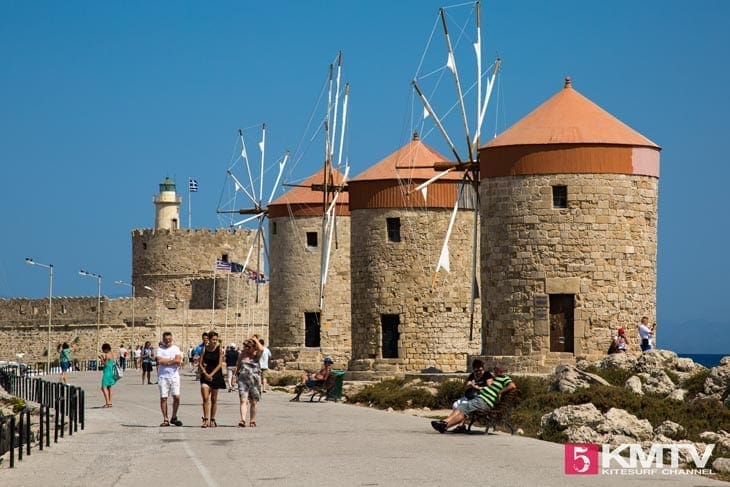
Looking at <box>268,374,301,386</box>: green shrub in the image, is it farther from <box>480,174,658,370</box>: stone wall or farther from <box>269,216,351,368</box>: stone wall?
<box>480,174,658,370</box>: stone wall

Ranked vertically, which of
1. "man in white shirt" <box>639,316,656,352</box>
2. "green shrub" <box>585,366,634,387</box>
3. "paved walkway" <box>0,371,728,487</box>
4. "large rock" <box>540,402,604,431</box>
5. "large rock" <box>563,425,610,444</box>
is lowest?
"paved walkway" <box>0,371,728,487</box>

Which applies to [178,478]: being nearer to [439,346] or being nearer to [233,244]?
[439,346]

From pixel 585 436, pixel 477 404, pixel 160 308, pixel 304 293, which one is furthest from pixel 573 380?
pixel 160 308

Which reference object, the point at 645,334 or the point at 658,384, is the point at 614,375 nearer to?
the point at 658,384

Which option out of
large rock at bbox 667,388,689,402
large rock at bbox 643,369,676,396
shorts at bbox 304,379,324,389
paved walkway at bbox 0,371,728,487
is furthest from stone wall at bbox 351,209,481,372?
paved walkway at bbox 0,371,728,487

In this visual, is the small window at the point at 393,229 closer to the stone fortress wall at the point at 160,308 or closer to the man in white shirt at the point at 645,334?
the man in white shirt at the point at 645,334

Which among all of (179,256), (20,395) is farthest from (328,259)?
(179,256)

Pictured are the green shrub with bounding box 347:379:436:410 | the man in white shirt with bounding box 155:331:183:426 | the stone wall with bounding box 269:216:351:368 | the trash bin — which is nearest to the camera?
the man in white shirt with bounding box 155:331:183:426

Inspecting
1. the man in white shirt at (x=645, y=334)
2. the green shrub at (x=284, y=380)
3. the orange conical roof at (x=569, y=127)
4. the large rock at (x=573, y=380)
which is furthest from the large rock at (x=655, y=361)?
the green shrub at (x=284, y=380)

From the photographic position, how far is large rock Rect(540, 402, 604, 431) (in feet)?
66.9

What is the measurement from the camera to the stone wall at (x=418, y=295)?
3916cm

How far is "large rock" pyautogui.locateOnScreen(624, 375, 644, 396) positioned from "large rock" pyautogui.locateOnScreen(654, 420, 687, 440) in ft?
13.3

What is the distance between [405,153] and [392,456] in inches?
997

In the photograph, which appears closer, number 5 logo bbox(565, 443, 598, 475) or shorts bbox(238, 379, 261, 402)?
number 5 logo bbox(565, 443, 598, 475)
